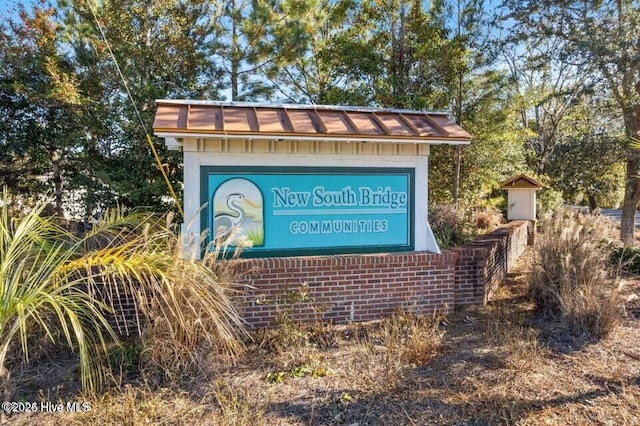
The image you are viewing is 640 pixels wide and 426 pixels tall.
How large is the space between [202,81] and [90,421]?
9.28m

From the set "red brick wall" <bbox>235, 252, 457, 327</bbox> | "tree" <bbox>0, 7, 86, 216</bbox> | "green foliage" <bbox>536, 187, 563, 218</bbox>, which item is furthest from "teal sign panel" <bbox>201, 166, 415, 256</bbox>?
"green foliage" <bbox>536, 187, 563, 218</bbox>

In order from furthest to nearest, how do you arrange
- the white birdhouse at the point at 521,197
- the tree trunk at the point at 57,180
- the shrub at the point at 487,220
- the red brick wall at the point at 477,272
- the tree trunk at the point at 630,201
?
1. the shrub at the point at 487,220
2. the tree trunk at the point at 57,180
3. the white birdhouse at the point at 521,197
4. the tree trunk at the point at 630,201
5. the red brick wall at the point at 477,272

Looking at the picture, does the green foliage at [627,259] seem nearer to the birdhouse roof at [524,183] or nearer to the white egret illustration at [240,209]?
the birdhouse roof at [524,183]

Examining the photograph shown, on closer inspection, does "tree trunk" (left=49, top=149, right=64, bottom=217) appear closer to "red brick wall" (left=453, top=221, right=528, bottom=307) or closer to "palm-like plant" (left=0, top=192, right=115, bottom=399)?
"palm-like plant" (left=0, top=192, right=115, bottom=399)

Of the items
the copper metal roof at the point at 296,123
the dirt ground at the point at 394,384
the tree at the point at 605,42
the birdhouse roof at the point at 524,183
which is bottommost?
the dirt ground at the point at 394,384

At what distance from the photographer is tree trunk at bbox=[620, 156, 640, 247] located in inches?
380

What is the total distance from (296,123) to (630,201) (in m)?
9.20

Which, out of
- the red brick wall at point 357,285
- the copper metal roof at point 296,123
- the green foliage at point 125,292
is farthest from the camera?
the red brick wall at point 357,285

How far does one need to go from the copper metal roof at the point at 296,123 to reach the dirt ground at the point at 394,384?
87.8 inches

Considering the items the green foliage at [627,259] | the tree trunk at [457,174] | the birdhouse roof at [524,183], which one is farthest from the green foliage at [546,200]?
the green foliage at [627,259]

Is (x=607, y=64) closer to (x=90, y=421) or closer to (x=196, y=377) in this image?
(x=196, y=377)

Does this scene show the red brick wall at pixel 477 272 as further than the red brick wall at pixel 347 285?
Yes

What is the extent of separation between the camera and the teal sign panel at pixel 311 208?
4.96m

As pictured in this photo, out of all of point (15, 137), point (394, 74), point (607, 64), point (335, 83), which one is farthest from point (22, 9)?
point (607, 64)
